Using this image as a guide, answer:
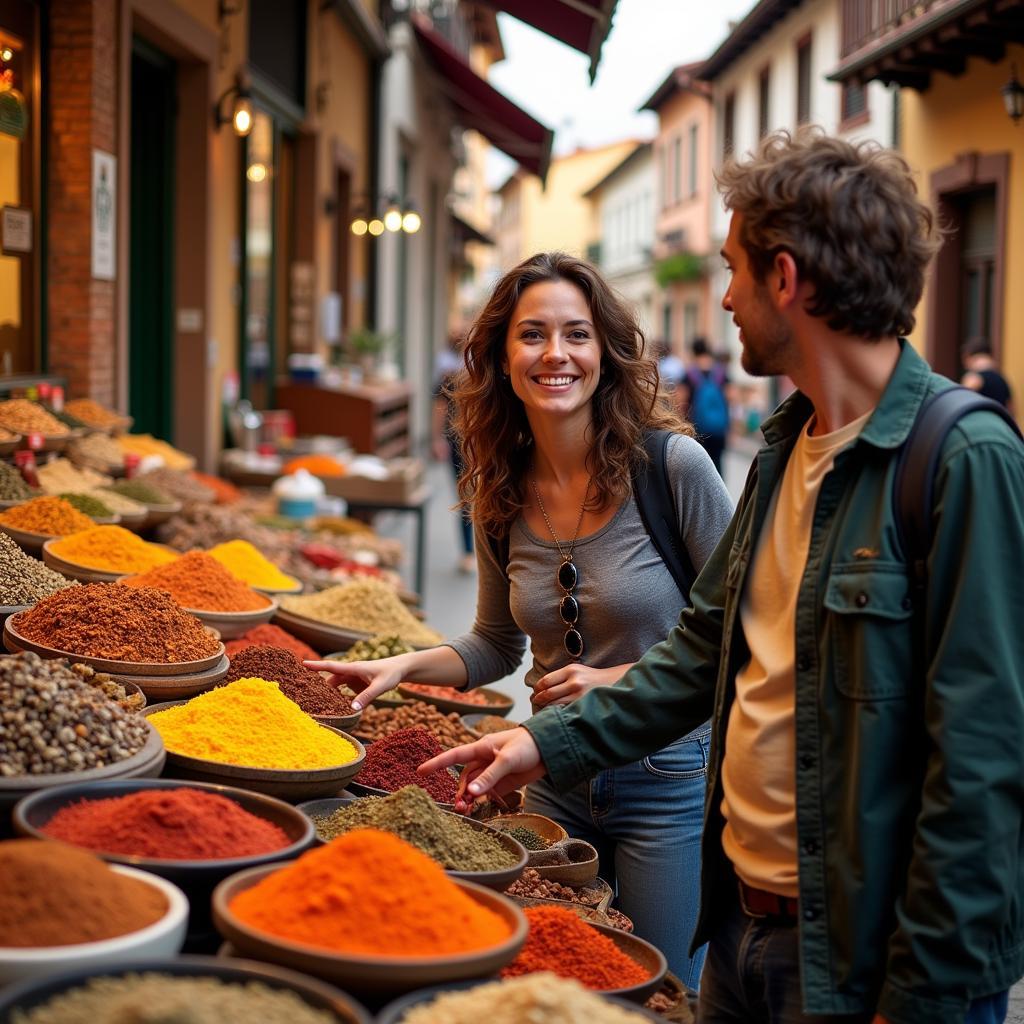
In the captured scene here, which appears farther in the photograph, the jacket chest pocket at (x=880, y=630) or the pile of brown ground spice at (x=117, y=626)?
the pile of brown ground spice at (x=117, y=626)

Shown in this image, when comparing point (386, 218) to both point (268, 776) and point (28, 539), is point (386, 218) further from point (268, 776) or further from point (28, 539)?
point (268, 776)

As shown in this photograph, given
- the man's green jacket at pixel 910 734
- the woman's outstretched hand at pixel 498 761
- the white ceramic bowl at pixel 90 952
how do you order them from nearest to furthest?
the white ceramic bowl at pixel 90 952 → the man's green jacket at pixel 910 734 → the woman's outstretched hand at pixel 498 761

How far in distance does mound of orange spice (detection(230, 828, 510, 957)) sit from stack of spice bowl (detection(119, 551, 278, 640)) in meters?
2.01

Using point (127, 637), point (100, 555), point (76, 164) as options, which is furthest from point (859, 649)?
point (76, 164)

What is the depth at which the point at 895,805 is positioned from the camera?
2059mm

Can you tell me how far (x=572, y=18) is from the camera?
36.2ft

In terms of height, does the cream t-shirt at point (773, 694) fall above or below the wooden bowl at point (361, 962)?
above

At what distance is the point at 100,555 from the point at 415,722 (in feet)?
3.89

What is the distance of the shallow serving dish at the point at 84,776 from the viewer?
7.30 ft

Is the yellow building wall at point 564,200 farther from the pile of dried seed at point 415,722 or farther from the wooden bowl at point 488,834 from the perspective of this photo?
the wooden bowl at point 488,834

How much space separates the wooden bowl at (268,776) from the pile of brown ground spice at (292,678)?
0.49 metres

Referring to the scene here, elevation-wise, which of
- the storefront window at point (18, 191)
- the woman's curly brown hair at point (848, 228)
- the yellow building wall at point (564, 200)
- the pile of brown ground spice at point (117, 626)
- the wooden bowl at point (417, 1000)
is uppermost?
the yellow building wall at point (564, 200)

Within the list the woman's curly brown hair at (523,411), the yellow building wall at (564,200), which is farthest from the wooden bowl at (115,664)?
the yellow building wall at (564,200)

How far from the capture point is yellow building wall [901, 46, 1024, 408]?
1406 cm
